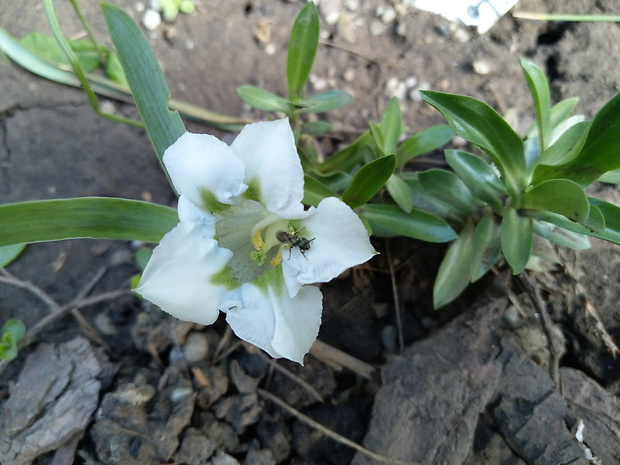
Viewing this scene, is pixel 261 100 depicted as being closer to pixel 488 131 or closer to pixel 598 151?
pixel 488 131

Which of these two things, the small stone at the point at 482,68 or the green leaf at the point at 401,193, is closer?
the green leaf at the point at 401,193

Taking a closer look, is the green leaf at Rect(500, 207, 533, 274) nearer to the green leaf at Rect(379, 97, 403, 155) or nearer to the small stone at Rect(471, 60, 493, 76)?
the green leaf at Rect(379, 97, 403, 155)

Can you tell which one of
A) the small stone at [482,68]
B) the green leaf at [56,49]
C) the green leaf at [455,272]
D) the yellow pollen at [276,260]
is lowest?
the green leaf at [56,49]

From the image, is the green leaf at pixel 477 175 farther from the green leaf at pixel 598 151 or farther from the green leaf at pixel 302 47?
the green leaf at pixel 302 47

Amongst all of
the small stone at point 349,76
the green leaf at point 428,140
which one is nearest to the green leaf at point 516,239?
the green leaf at point 428,140

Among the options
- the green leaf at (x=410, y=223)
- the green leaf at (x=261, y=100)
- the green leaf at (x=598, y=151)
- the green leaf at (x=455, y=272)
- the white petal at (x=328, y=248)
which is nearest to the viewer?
the white petal at (x=328, y=248)

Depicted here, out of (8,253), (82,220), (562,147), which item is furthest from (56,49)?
(562,147)
